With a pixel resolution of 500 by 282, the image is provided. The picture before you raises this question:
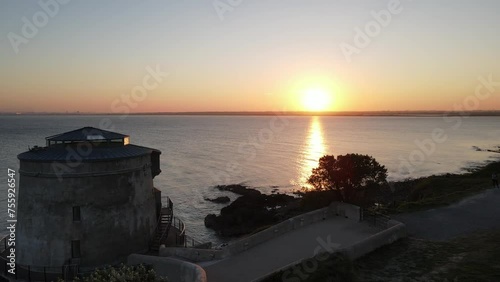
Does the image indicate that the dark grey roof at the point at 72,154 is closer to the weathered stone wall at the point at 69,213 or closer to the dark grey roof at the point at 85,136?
the weathered stone wall at the point at 69,213

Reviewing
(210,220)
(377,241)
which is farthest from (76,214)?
(210,220)

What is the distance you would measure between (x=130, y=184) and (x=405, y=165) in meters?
75.3

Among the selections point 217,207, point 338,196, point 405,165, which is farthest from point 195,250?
point 405,165

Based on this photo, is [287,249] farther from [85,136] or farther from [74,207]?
[85,136]

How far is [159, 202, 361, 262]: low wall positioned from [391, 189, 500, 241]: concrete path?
3.57m

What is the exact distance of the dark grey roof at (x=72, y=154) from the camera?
19.8 meters

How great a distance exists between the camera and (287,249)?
19812 mm

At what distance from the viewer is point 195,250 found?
1916cm

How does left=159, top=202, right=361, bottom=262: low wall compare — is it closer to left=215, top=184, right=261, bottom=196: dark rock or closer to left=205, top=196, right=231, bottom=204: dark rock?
left=205, top=196, right=231, bottom=204: dark rock

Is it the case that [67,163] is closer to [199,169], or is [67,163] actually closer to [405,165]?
[199,169]

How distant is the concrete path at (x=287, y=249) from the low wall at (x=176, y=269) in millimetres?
937

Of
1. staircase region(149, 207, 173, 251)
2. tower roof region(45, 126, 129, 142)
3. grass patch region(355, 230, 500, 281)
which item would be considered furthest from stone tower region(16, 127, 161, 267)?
grass patch region(355, 230, 500, 281)

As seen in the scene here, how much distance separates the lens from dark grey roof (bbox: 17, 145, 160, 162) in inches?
779

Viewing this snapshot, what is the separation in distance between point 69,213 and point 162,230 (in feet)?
20.3
